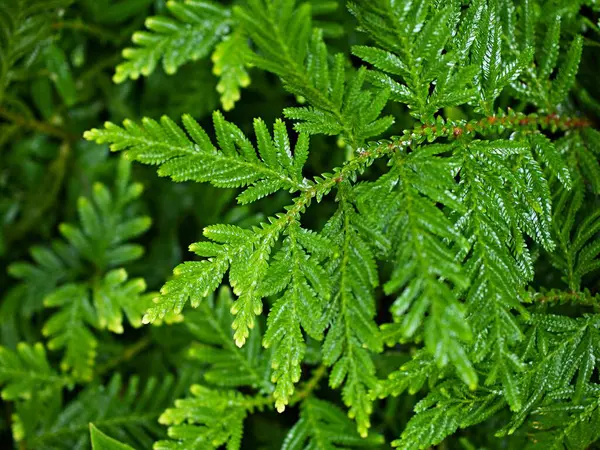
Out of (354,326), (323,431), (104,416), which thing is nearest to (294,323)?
(354,326)

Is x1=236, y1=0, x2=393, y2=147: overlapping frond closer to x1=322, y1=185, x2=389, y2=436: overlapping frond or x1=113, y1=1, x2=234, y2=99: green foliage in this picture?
x1=322, y1=185, x2=389, y2=436: overlapping frond

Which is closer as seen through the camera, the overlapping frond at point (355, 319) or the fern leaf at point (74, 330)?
the overlapping frond at point (355, 319)

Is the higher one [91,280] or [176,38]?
[176,38]

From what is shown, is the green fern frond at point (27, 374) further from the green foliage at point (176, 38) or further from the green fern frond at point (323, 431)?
the green foliage at point (176, 38)

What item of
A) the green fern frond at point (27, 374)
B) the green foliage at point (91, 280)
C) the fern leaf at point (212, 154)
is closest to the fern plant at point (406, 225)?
the fern leaf at point (212, 154)

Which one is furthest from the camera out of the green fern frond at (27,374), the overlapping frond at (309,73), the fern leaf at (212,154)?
the green fern frond at (27,374)

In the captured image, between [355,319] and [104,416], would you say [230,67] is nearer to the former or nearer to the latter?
[355,319]

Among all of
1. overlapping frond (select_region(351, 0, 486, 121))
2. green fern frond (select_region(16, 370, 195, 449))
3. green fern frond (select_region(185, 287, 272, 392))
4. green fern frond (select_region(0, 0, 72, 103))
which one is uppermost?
overlapping frond (select_region(351, 0, 486, 121))

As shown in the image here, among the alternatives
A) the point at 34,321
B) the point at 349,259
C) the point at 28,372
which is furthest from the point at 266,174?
the point at 34,321

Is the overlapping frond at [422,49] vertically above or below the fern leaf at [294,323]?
above

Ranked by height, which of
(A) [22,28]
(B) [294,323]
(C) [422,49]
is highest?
(C) [422,49]

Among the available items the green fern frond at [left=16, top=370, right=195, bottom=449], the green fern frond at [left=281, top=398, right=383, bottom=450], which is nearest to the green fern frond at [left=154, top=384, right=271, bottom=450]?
the green fern frond at [left=281, top=398, right=383, bottom=450]

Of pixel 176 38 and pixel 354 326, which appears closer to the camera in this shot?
pixel 354 326
